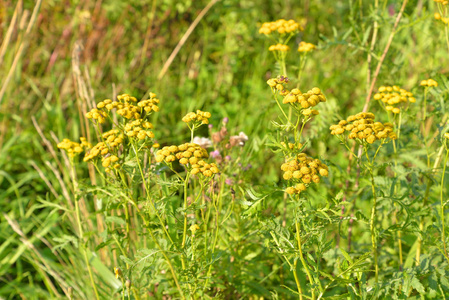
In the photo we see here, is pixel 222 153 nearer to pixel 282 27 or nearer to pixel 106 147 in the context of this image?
pixel 282 27

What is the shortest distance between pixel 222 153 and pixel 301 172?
1280 millimetres

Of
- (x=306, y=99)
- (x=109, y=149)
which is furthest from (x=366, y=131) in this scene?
(x=109, y=149)

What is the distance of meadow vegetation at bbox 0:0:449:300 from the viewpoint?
157 cm

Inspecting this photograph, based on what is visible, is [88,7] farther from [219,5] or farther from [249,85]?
[249,85]

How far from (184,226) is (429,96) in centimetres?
170

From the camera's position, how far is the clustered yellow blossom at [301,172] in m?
1.35

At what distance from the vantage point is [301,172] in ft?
4.48

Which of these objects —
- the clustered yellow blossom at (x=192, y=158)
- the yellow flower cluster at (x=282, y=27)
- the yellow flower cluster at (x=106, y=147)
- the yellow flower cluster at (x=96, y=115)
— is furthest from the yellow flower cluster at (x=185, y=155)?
the yellow flower cluster at (x=282, y=27)

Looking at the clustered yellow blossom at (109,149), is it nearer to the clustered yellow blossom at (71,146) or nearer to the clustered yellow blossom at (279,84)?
the clustered yellow blossom at (71,146)

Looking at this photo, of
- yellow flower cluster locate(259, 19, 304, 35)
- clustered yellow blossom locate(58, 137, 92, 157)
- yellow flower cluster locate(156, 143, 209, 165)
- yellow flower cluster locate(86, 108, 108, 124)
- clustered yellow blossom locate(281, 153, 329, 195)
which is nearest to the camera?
clustered yellow blossom locate(281, 153, 329, 195)

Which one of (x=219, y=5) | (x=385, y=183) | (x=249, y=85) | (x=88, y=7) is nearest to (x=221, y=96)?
(x=249, y=85)

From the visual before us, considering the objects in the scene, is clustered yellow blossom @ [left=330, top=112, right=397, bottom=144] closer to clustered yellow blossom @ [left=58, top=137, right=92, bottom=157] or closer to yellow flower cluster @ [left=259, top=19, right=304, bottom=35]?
yellow flower cluster @ [left=259, top=19, right=304, bottom=35]

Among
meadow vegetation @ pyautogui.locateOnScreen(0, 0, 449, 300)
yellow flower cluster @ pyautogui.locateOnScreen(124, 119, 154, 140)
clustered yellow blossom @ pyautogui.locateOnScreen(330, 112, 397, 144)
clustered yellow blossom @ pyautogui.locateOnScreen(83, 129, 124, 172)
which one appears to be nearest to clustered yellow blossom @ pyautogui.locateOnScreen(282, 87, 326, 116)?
meadow vegetation @ pyautogui.locateOnScreen(0, 0, 449, 300)

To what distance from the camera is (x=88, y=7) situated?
14.4 feet
